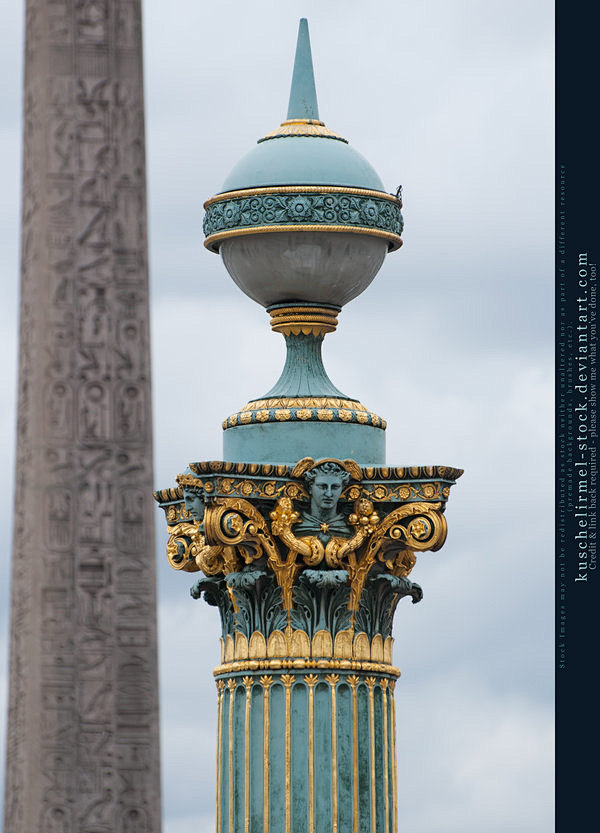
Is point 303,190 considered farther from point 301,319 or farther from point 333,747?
point 333,747

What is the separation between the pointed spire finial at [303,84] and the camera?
5034 centimetres

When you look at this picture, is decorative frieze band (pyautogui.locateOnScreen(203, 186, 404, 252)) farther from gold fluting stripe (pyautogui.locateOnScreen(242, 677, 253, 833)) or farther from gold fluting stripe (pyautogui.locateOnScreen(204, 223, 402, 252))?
gold fluting stripe (pyautogui.locateOnScreen(242, 677, 253, 833))

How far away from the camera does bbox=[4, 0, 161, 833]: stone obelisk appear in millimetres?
30938

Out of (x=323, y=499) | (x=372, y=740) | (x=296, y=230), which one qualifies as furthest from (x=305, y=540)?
(x=296, y=230)

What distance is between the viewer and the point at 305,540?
4797 cm

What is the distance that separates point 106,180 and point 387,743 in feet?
61.1

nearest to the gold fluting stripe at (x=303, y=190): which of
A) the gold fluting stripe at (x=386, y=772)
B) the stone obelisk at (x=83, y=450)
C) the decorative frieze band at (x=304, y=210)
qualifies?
the decorative frieze band at (x=304, y=210)

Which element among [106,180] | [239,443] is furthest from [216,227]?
[106,180]

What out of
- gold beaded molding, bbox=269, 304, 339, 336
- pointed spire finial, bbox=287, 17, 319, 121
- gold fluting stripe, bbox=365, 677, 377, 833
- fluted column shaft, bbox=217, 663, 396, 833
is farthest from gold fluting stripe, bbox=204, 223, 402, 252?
gold fluting stripe, bbox=365, 677, 377, 833

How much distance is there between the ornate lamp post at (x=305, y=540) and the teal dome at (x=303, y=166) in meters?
0.03

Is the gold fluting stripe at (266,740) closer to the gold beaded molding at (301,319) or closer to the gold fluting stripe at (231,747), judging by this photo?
the gold fluting stripe at (231,747)

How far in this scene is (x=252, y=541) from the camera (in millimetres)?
47781
